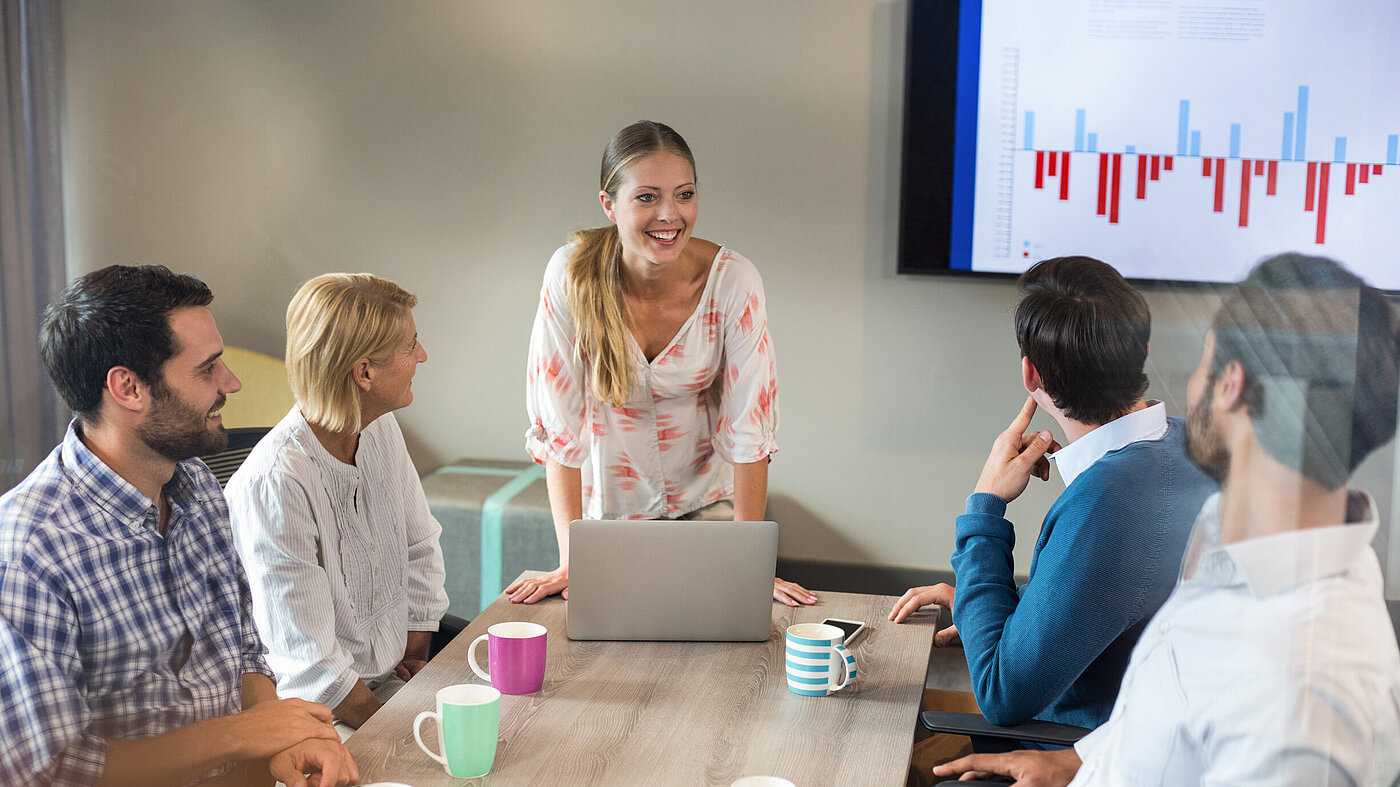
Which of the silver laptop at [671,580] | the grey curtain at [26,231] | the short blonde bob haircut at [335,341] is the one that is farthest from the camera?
the grey curtain at [26,231]

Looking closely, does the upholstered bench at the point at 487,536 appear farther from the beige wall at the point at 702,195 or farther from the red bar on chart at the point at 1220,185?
the red bar on chart at the point at 1220,185

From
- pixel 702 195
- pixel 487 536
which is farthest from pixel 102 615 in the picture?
pixel 702 195

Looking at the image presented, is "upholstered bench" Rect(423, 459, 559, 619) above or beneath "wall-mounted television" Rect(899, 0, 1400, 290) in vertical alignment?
beneath

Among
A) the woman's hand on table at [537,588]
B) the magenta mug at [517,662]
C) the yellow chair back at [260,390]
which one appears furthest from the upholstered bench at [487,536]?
the magenta mug at [517,662]

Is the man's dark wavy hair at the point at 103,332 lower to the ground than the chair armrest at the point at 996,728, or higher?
higher

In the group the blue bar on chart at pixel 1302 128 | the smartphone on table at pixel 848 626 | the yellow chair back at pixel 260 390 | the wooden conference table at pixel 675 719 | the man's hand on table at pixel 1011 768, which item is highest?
the blue bar on chart at pixel 1302 128

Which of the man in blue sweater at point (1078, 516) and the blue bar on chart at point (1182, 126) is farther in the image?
the blue bar on chart at point (1182, 126)

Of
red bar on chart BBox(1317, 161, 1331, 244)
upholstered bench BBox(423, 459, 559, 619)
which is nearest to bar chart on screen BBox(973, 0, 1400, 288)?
red bar on chart BBox(1317, 161, 1331, 244)

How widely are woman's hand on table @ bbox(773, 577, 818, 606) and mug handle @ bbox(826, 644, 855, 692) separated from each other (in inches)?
11.7

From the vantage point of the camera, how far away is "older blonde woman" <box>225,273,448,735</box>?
1291mm

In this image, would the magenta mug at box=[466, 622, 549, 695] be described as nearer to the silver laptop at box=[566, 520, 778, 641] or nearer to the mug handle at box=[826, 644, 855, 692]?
the silver laptop at box=[566, 520, 778, 641]

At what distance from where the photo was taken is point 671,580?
1247mm

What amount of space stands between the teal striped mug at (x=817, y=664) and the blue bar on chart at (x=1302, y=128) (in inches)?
26.9

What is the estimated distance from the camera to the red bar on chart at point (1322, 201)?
0.50 meters
